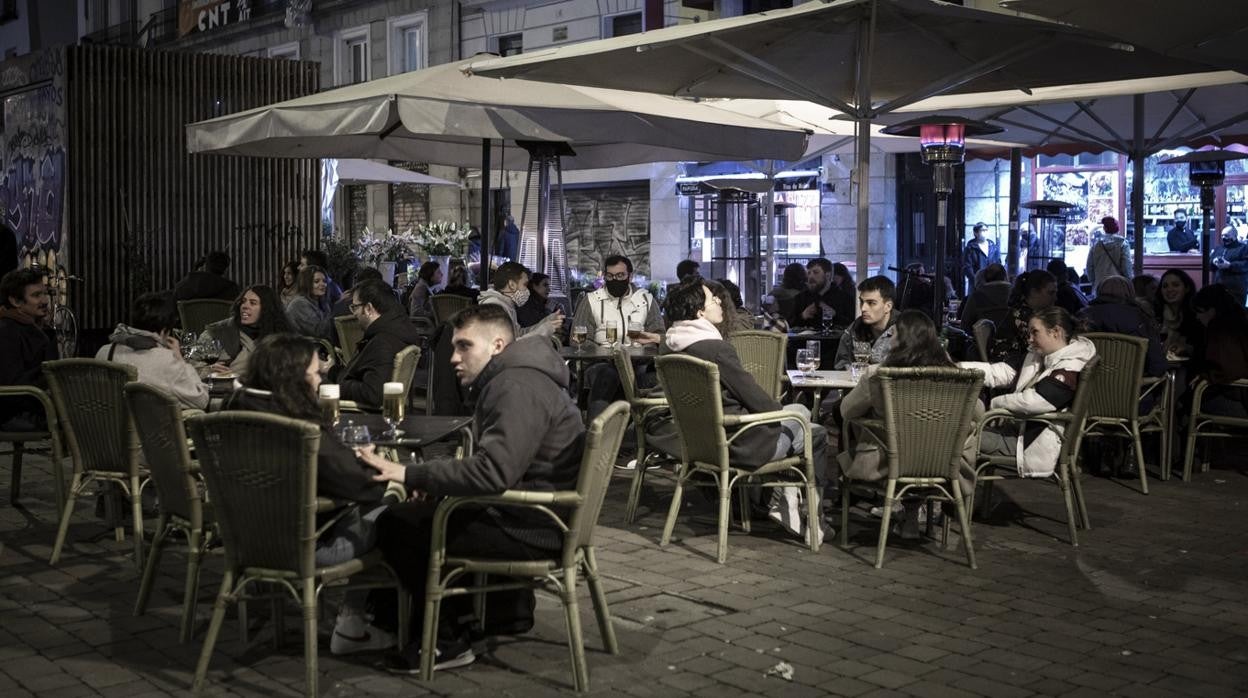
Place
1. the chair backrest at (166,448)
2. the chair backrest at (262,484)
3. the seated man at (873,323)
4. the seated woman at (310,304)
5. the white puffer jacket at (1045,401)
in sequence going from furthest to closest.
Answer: the seated woman at (310,304) < the seated man at (873,323) < the white puffer jacket at (1045,401) < the chair backrest at (166,448) < the chair backrest at (262,484)

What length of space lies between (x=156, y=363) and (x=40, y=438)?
1.30 meters

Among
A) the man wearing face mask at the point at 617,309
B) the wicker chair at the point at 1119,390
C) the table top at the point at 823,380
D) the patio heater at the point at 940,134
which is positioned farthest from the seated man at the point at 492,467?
the patio heater at the point at 940,134

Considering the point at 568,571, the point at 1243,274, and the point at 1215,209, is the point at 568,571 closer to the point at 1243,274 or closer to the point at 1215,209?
the point at 1243,274

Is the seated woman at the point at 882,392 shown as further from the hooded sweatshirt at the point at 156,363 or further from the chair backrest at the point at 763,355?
the hooded sweatshirt at the point at 156,363

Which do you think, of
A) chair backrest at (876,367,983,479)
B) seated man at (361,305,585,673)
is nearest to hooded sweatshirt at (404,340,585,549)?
seated man at (361,305,585,673)

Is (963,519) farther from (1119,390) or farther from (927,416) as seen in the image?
(1119,390)

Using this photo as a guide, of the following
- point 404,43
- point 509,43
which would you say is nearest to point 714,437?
point 509,43

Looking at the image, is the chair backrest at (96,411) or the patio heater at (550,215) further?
the patio heater at (550,215)

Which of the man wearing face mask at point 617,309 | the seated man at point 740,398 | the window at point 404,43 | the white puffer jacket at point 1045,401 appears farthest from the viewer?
the window at point 404,43

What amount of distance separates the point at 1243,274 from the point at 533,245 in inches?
399

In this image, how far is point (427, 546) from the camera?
197 inches

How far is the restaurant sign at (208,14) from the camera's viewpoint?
3562 cm

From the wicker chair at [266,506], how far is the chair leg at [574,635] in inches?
28.9

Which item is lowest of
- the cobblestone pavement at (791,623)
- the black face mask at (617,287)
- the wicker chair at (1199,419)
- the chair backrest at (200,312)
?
the cobblestone pavement at (791,623)
